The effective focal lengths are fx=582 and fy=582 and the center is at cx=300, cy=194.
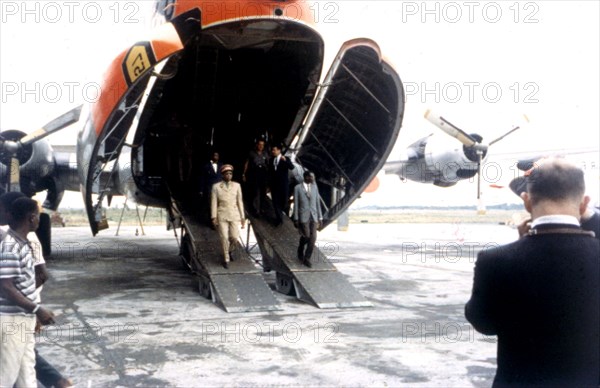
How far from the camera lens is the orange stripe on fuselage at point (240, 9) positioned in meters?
8.40

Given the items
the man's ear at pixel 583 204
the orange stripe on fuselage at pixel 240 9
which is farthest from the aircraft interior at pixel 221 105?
the man's ear at pixel 583 204

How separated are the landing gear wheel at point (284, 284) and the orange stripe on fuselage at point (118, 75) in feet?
12.8

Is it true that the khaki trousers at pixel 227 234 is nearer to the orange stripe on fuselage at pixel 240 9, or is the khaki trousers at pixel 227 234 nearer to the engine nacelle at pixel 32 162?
the orange stripe on fuselage at pixel 240 9

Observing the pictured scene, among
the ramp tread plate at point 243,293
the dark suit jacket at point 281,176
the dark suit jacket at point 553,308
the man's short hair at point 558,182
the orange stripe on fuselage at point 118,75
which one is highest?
the orange stripe on fuselage at point 118,75

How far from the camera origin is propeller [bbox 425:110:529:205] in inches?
582

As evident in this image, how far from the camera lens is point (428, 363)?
5910mm

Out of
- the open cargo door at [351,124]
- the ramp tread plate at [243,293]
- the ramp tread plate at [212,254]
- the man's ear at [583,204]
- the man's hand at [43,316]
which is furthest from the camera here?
the open cargo door at [351,124]

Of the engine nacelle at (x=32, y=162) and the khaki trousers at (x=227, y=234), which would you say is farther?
the engine nacelle at (x=32, y=162)

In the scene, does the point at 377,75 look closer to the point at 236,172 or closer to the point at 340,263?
the point at 236,172

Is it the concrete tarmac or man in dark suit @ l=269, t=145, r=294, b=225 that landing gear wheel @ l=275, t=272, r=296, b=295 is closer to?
the concrete tarmac

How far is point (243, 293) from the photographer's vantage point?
356 inches

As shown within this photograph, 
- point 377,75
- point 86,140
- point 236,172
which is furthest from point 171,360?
point 236,172

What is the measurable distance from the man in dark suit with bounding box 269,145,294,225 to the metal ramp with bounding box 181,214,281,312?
4.50 feet

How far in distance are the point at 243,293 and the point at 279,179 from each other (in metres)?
2.91
